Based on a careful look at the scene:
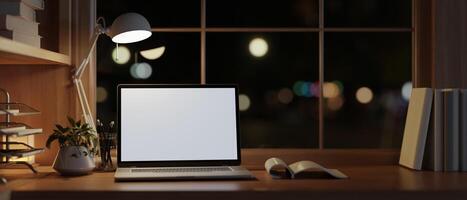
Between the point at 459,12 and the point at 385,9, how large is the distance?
453 inches

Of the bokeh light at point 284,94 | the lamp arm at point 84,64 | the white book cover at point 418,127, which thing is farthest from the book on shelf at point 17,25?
the white book cover at point 418,127

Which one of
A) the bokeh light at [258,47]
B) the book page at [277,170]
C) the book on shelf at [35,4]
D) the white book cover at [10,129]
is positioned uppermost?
the book on shelf at [35,4]

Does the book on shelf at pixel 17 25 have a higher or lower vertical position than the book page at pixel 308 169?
higher

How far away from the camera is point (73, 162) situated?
80.0 inches

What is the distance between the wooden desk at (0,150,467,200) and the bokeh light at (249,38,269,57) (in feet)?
2.68

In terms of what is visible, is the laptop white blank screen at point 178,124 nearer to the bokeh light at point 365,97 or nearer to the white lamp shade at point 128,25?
the white lamp shade at point 128,25

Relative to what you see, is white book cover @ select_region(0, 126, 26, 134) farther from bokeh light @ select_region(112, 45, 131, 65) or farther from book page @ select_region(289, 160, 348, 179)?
book page @ select_region(289, 160, 348, 179)

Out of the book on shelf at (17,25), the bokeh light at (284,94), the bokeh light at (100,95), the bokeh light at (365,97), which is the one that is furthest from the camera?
the bokeh light at (365,97)

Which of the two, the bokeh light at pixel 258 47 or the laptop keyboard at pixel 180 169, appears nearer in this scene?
the laptop keyboard at pixel 180 169

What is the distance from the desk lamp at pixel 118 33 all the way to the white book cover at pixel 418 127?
3.24 ft

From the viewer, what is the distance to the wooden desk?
1.70 metres

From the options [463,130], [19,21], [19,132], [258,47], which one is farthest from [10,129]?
[463,130]

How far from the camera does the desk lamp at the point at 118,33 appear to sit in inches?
83.6

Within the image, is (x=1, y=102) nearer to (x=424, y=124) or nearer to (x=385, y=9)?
(x=424, y=124)
